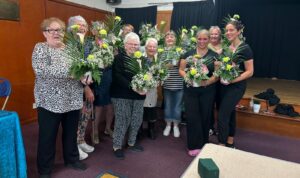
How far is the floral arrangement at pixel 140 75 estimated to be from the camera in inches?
94.3

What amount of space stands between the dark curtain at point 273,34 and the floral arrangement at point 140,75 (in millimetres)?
4435

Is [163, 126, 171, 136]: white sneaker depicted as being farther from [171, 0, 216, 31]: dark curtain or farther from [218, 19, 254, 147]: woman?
[171, 0, 216, 31]: dark curtain

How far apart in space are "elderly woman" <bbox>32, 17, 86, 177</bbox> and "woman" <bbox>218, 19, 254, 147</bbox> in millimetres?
1602

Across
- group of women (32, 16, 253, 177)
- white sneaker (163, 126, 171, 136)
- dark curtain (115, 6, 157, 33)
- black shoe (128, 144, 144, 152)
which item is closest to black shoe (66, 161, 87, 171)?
group of women (32, 16, 253, 177)

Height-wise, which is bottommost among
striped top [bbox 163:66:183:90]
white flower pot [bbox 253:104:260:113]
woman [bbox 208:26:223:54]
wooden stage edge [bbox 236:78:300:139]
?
wooden stage edge [bbox 236:78:300:139]

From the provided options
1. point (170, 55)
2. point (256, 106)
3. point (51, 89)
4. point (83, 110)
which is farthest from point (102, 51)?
point (256, 106)

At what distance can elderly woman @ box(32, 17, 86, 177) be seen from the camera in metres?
2.00

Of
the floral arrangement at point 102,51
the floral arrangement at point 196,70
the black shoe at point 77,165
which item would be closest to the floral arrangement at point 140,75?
the floral arrangement at point 102,51

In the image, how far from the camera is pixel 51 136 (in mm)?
2172

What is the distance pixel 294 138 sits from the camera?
3572mm

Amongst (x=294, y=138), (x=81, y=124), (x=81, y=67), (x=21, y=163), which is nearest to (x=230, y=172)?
(x=81, y=67)

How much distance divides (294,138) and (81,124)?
123 inches

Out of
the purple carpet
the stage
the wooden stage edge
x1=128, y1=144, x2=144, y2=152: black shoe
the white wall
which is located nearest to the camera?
the purple carpet

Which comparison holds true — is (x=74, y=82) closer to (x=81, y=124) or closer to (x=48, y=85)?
(x=48, y=85)
